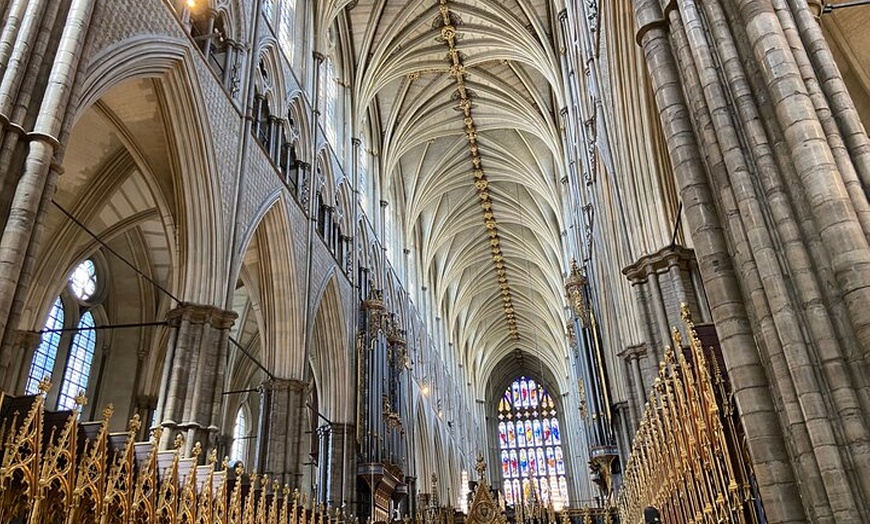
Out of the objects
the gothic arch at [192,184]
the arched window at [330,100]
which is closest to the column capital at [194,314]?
the gothic arch at [192,184]

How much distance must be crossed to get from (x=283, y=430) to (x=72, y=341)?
246 inches

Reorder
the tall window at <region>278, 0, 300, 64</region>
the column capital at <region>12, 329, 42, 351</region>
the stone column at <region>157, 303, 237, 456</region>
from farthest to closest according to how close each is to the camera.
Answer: the tall window at <region>278, 0, 300, 64</region>, the column capital at <region>12, 329, 42, 351</region>, the stone column at <region>157, 303, 237, 456</region>

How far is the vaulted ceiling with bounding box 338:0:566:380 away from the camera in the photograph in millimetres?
21703

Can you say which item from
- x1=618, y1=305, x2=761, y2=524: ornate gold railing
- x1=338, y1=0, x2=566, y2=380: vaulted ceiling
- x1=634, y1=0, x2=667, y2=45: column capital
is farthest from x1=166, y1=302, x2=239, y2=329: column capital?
x1=338, y1=0, x2=566, y2=380: vaulted ceiling

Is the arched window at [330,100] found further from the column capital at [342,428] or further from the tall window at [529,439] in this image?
the tall window at [529,439]

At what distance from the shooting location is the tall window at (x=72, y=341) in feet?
50.4

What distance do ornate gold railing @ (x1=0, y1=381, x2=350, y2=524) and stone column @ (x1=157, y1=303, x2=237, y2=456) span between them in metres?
0.40

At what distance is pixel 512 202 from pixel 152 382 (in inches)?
747

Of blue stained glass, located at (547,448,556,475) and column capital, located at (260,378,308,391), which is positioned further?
blue stained glass, located at (547,448,556,475)

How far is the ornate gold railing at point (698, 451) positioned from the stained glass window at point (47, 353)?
1242cm

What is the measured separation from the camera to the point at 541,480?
42.6 metres

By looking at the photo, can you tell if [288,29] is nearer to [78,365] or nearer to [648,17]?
[78,365]

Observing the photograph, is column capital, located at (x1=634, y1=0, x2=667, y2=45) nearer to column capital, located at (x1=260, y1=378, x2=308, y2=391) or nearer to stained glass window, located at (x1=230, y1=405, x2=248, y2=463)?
column capital, located at (x1=260, y1=378, x2=308, y2=391)

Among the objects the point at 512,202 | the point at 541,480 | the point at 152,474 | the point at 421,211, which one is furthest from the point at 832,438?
the point at 541,480
